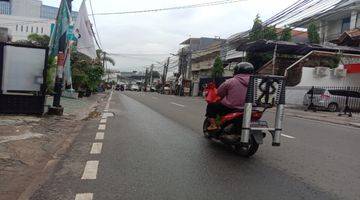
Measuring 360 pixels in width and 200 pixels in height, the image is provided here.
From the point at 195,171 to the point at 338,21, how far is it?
44984 mm

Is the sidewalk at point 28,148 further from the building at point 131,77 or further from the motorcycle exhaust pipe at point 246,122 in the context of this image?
the building at point 131,77

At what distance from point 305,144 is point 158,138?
3.17 meters

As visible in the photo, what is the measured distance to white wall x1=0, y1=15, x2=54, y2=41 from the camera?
9115cm

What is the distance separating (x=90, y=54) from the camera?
64.2 feet

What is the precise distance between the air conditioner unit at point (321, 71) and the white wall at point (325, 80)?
0.29m

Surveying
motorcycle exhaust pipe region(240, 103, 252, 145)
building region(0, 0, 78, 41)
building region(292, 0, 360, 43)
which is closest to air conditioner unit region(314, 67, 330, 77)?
building region(292, 0, 360, 43)

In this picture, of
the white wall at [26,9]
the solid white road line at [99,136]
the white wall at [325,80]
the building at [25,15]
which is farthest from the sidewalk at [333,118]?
the white wall at [26,9]

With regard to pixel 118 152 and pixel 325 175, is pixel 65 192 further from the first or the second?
pixel 325 175

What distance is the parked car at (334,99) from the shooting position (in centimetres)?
3005

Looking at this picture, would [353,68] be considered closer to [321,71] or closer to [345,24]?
[321,71]

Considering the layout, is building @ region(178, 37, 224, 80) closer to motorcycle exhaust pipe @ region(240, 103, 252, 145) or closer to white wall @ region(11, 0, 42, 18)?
white wall @ region(11, 0, 42, 18)

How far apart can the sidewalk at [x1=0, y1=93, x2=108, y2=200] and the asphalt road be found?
0.87ft

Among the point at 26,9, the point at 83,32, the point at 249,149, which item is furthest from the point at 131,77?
the point at 249,149

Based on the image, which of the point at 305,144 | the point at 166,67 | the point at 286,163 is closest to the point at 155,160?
the point at 286,163
